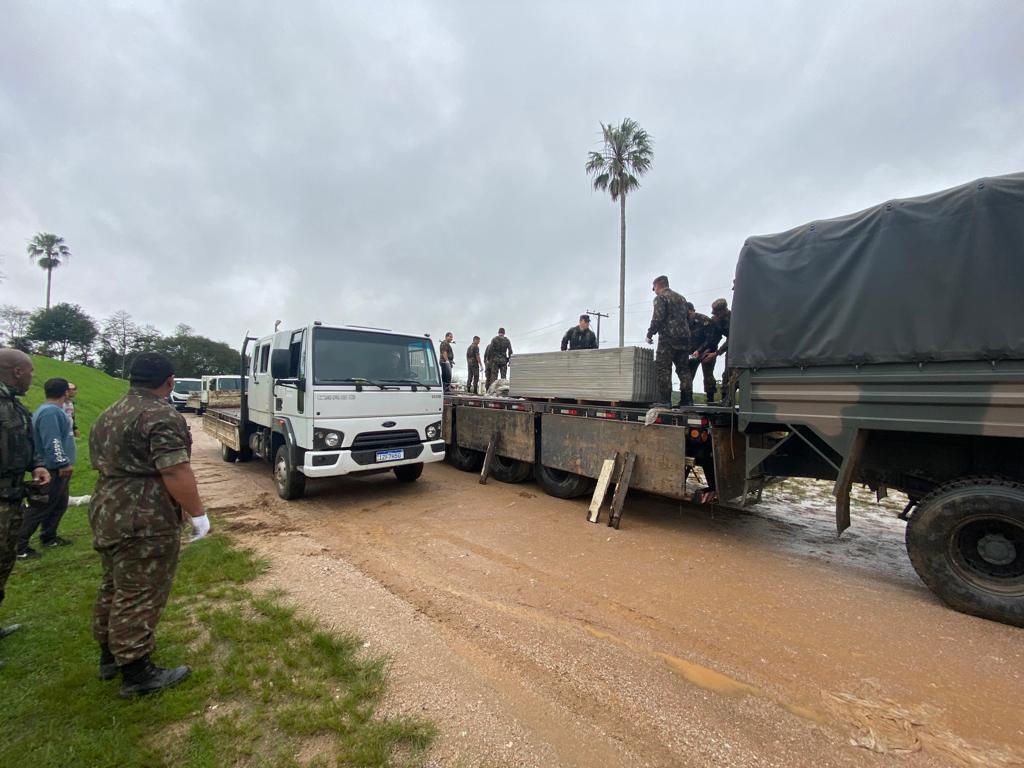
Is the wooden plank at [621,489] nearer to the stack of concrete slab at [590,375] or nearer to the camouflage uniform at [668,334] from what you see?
the stack of concrete slab at [590,375]

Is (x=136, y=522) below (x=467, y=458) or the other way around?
the other way around

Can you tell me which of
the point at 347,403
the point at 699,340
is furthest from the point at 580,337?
the point at 347,403

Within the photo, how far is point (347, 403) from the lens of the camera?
5707 millimetres

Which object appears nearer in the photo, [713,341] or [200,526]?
[200,526]

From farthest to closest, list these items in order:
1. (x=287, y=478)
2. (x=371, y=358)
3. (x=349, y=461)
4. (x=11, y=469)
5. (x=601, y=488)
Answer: (x=371, y=358), (x=287, y=478), (x=349, y=461), (x=601, y=488), (x=11, y=469)

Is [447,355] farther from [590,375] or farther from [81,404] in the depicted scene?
[81,404]

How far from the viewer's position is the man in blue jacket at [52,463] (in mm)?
4105

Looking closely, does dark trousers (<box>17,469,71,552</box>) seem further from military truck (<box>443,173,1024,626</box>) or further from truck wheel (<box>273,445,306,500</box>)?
military truck (<box>443,173,1024,626</box>)

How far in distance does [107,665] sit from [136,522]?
0.87 metres

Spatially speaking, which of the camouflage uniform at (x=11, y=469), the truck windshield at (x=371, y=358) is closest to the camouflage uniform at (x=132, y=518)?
the camouflage uniform at (x=11, y=469)

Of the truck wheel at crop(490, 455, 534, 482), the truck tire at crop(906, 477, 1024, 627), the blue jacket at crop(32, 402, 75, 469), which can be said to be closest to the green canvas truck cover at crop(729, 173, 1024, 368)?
the truck tire at crop(906, 477, 1024, 627)

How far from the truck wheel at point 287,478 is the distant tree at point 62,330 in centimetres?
6573

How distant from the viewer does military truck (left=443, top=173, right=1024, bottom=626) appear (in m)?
3.26

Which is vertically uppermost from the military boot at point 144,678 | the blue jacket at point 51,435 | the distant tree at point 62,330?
the distant tree at point 62,330
